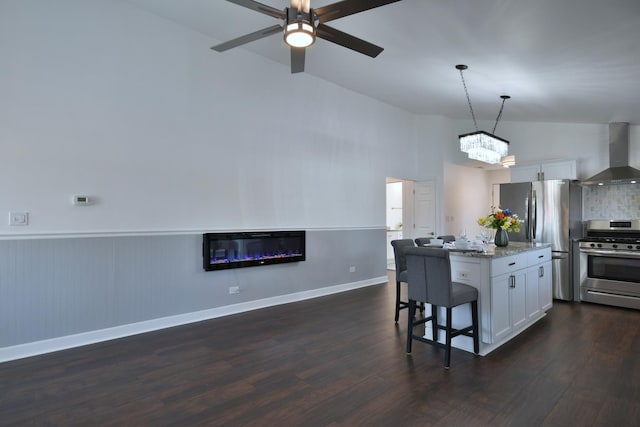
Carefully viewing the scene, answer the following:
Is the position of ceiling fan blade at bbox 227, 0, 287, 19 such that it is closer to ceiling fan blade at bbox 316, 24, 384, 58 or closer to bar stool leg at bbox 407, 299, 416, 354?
ceiling fan blade at bbox 316, 24, 384, 58

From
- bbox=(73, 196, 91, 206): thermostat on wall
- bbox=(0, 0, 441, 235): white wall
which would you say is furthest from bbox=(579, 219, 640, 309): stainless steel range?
bbox=(73, 196, 91, 206): thermostat on wall

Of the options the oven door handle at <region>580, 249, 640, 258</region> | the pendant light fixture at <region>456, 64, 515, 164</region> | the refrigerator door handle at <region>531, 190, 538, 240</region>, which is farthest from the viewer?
the refrigerator door handle at <region>531, 190, 538, 240</region>

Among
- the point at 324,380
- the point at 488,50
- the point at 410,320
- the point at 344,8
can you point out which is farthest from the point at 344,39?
the point at 324,380

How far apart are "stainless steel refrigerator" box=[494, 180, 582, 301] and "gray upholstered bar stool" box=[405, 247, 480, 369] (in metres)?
3.01

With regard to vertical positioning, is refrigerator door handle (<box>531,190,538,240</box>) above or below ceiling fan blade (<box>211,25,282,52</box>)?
below

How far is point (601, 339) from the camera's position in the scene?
3.67 metres

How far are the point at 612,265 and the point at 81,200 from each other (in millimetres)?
6625

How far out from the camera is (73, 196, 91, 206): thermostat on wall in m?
3.60

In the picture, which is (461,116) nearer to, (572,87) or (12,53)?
(572,87)

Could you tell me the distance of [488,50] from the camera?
3.63m

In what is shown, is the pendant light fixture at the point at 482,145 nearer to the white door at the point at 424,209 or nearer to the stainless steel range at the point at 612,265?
the stainless steel range at the point at 612,265

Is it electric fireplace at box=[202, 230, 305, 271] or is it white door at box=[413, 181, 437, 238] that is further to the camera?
white door at box=[413, 181, 437, 238]

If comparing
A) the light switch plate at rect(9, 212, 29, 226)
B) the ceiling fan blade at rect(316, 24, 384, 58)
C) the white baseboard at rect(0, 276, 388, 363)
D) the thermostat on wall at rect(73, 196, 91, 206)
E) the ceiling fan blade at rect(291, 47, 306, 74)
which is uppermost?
the ceiling fan blade at rect(316, 24, 384, 58)

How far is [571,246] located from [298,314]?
4.19m
